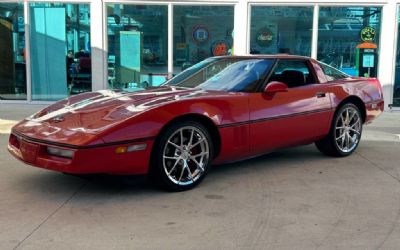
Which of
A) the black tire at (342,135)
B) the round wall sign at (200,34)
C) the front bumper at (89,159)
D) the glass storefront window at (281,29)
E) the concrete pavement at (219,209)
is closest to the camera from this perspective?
the concrete pavement at (219,209)

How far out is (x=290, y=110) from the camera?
569cm

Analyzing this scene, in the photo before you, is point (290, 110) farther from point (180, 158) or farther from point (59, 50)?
point (59, 50)

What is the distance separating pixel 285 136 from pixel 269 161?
0.69m

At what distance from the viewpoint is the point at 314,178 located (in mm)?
5484

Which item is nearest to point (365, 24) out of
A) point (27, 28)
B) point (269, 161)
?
point (269, 161)

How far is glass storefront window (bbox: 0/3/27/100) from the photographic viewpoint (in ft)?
39.4

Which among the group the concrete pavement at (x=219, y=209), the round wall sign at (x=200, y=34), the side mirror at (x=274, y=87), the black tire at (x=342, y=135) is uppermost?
the round wall sign at (x=200, y=34)

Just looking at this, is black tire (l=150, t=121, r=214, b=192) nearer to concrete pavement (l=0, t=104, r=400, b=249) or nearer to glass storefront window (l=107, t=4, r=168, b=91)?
concrete pavement (l=0, t=104, r=400, b=249)

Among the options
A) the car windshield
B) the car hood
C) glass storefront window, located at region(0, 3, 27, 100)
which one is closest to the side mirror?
the car windshield

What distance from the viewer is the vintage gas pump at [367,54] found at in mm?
11734

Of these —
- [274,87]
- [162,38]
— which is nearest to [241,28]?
[162,38]

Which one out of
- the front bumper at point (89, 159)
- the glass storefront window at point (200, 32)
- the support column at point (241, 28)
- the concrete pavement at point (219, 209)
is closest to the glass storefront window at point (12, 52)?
the glass storefront window at point (200, 32)

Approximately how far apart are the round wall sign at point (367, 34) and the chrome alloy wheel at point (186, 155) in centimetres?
816

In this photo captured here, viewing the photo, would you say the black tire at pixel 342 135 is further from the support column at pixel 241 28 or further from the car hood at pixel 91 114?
the support column at pixel 241 28
